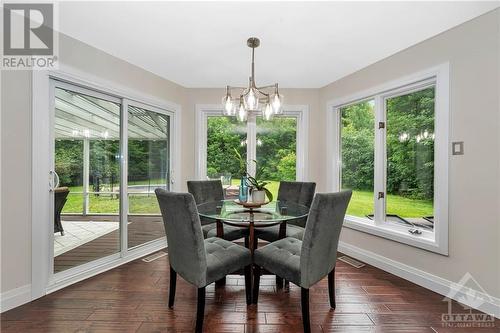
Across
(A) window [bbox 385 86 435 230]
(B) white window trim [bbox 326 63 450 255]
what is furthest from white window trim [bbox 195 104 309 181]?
(A) window [bbox 385 86 435 230]

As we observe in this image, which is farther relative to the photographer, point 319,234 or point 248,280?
point 248,280

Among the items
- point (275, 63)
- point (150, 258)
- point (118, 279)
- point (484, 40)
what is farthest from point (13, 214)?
point (484, 40)

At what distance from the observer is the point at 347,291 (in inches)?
88.2

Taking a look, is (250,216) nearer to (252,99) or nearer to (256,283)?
(256,283)

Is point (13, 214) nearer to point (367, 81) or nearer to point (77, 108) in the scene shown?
point (77, 108)

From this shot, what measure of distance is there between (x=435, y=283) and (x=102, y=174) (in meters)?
3.73

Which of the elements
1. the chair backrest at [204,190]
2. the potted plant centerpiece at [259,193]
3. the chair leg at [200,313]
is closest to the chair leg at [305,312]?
the chair leg at [200,313]

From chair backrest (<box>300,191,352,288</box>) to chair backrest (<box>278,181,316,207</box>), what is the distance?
1044mm

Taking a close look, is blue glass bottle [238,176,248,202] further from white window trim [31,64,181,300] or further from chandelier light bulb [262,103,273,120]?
white window trim [31,64,181,300]

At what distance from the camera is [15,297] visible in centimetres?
195

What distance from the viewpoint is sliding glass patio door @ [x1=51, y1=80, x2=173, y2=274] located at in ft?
7.92

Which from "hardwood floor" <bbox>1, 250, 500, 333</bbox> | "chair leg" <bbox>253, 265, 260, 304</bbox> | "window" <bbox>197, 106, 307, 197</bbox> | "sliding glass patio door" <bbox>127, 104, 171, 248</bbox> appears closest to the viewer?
"hardwood floor" <bbox>1, 250, 500, 333</bbox>

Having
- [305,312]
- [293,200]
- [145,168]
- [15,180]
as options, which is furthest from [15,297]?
[293,200]

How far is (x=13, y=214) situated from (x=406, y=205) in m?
3.90
